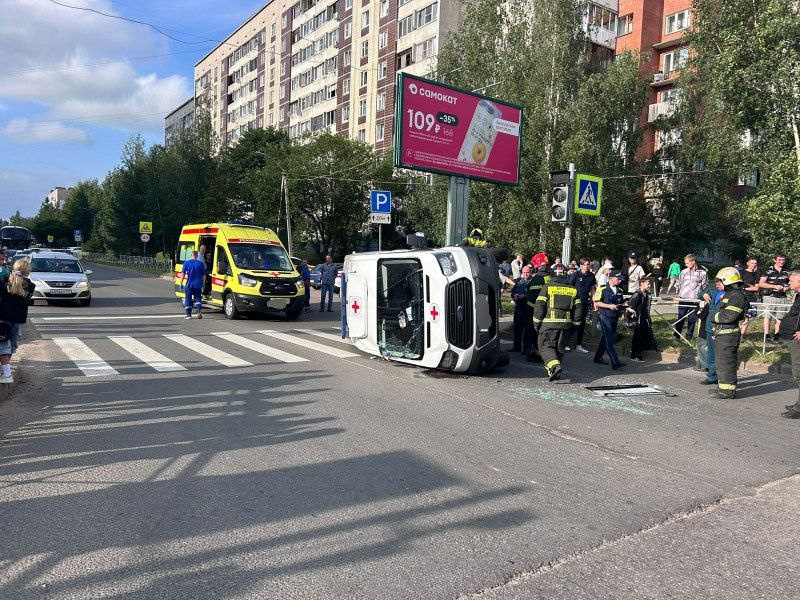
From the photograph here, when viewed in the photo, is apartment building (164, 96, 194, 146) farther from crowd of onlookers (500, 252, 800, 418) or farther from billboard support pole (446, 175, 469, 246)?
crowd of onlookers (500, 252, 800, 418)

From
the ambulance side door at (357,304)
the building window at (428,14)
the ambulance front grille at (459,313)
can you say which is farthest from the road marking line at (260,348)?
the building window at (428,14)

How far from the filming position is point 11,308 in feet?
24.6

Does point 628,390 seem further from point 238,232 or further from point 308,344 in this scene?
point 238,232

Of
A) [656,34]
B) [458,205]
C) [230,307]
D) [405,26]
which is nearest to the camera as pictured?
[230,307]

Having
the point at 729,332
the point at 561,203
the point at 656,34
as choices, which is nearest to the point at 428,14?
the point at 656,34

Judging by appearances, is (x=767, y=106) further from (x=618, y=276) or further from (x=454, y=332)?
(x=454, y=332)

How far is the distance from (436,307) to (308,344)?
4.05 meters

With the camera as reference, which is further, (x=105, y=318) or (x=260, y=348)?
(x=105, y=318)

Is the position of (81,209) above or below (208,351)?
above

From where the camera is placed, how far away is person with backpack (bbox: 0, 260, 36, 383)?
741cm

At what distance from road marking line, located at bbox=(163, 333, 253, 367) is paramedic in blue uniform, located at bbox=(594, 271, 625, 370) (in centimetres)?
608

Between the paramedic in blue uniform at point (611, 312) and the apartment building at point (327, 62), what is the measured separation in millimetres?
31096

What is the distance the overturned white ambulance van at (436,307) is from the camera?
29.9 ft

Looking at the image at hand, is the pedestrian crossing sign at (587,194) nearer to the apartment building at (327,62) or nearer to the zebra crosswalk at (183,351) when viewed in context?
the zebra crosswalk at (183,351)
